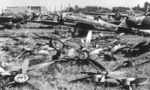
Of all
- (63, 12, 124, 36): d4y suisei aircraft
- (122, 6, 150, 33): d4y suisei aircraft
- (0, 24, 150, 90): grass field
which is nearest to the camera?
(0, 24, 150, 90): grass field

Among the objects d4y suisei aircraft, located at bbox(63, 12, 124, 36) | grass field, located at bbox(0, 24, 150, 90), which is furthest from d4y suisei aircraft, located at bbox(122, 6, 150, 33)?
grass field, located at bbox(0, 24, 150, 90)

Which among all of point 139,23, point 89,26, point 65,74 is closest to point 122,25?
point 139,23

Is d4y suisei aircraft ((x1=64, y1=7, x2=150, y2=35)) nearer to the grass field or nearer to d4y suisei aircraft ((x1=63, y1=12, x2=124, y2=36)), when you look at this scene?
d4y suisei aircraft ((x1=63, y1=12, x2=124, y2=36))

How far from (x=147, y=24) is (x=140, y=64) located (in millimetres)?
10560

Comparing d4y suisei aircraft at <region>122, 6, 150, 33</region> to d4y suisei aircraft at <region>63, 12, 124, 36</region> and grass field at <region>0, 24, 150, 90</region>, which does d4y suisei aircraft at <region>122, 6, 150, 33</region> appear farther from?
grass field at <region>0, 24, 150, 90</region>

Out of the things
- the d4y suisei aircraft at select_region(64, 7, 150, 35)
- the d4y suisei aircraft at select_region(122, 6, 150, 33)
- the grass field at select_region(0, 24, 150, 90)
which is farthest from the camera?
the d4y suisei aircraft at select_region(64, 7, 150, 35)

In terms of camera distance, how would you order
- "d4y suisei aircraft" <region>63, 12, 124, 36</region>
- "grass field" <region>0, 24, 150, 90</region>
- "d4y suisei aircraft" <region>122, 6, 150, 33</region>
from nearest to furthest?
1. "grass field" <region>0, 24, 150, 90</region>
2. "d4y suisei aircraft" <region>122, 6, 150, 33</region>
3. "d4y suisei aircraft" <region>63, 12, 124, 36</region>

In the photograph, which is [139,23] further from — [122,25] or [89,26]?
[89,26]

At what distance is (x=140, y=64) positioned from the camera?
7961 mm

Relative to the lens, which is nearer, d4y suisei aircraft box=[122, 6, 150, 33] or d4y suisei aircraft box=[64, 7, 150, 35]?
d4y suisei aircraft box=[122, 6, 150, 33]

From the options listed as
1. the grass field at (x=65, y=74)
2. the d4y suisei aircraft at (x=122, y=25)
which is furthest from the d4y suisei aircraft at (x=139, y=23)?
the grass field at (x=65, y=74)

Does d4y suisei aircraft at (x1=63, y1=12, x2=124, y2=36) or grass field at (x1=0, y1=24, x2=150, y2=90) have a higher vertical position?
d4y suisei aircraft at (x1=63, y1=12, x2=124, y2=36)

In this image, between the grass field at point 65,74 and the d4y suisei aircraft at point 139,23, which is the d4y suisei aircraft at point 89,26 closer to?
the d4y suisei aircraft at point 139,23

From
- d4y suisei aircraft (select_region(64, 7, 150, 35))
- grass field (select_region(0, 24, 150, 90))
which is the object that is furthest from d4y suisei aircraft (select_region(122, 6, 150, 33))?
grass field (select_region(0, 24, 150, 90))
